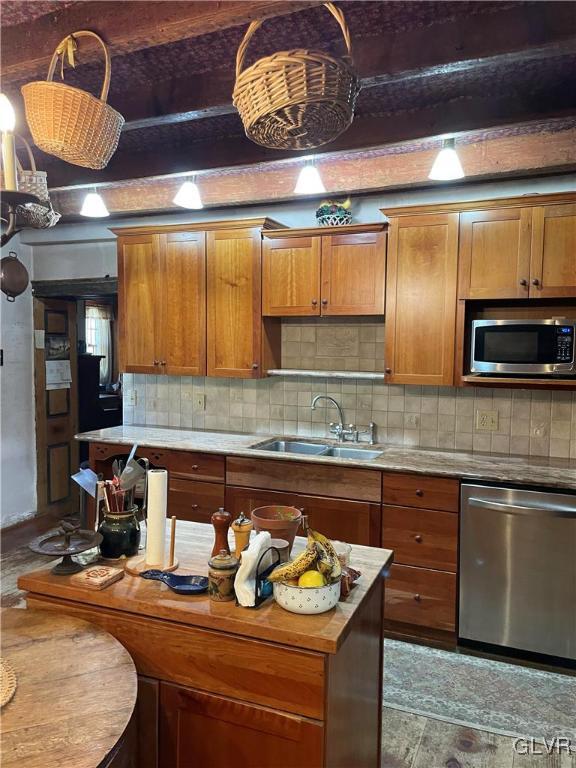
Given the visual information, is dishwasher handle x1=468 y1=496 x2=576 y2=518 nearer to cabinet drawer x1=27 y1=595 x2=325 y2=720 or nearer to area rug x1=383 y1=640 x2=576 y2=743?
area rug x1=383 y1=640 x2=576 y2=743

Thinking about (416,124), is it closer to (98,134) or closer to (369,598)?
(98,134)

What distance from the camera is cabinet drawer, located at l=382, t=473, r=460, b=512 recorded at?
9.49ft

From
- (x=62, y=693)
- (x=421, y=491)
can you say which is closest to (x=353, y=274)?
(x=421, y=491)

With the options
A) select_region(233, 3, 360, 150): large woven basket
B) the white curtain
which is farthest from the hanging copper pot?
the white curtain

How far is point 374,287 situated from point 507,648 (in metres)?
2.15

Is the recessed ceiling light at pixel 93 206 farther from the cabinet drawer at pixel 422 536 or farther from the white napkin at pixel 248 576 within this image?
the white napkin at pixel 248 576

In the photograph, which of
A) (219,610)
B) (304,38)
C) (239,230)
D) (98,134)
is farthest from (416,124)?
(219,610)

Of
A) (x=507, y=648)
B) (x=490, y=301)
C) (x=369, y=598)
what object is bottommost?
(x=507, y=648)

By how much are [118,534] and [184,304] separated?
7.85 ft

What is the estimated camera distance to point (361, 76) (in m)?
2.10

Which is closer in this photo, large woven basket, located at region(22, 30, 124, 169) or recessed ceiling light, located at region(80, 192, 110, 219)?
large woven basket, located at region(22, 30, 124, 169)

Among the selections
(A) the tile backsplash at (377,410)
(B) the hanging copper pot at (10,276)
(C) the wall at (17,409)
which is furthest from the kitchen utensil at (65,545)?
(C) the wall at (17,409)

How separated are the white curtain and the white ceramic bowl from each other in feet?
27.7

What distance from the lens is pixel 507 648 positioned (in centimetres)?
284
